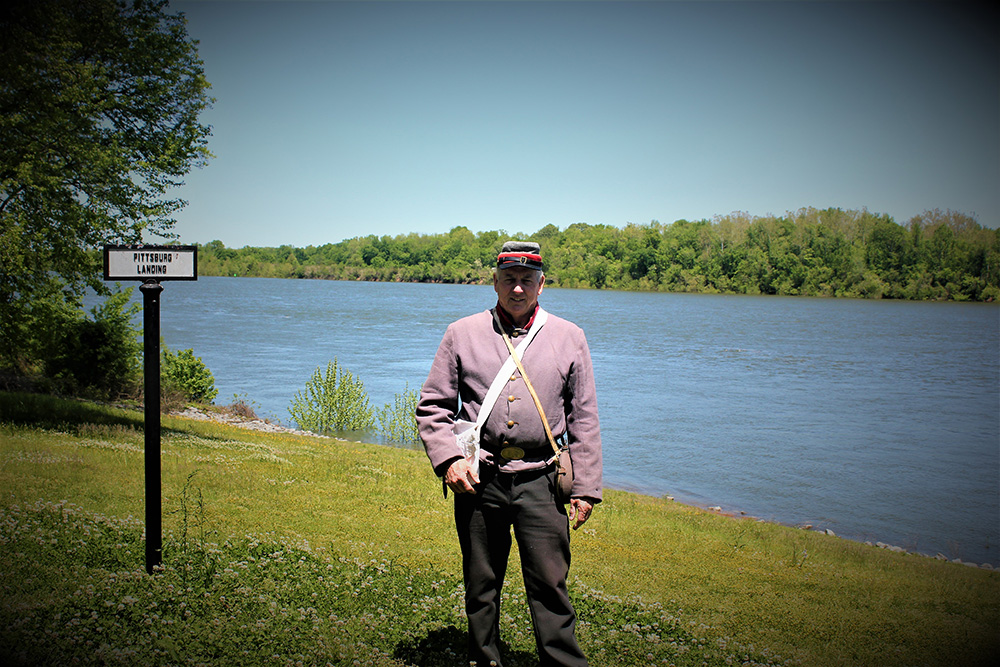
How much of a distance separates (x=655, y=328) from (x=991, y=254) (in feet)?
149

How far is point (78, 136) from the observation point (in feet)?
40.6

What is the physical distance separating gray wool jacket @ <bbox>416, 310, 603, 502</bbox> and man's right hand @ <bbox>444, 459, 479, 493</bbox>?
0.04 meters

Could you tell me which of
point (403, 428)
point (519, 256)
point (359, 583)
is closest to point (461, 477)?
point (519, 256)

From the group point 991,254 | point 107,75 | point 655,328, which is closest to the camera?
point 107,75

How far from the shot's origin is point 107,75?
43.9 feet

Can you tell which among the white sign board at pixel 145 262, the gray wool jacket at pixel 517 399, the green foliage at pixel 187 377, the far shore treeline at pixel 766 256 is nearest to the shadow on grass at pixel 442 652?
the gray wool jacket at pixel 517 399

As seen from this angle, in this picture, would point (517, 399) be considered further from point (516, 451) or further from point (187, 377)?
point (187, 377)

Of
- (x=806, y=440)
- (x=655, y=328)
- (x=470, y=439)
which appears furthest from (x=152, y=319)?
(x=655, y=328)

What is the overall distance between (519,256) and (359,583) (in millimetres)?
3313

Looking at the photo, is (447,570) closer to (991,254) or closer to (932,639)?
(932,639)

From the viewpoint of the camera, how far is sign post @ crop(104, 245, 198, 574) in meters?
5.05

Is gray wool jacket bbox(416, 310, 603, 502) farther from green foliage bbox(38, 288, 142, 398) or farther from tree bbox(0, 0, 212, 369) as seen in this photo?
green foliage bbox(38, 288, 142, 398)

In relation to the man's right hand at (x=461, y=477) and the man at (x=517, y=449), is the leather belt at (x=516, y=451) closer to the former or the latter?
the man at (x=517, y=449)

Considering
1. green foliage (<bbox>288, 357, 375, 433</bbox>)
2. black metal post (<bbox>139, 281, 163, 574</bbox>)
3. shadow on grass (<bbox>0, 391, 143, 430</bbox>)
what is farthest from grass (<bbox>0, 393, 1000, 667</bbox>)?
green foliage (<bbox>288, 357, 375, 433</bbox>)
